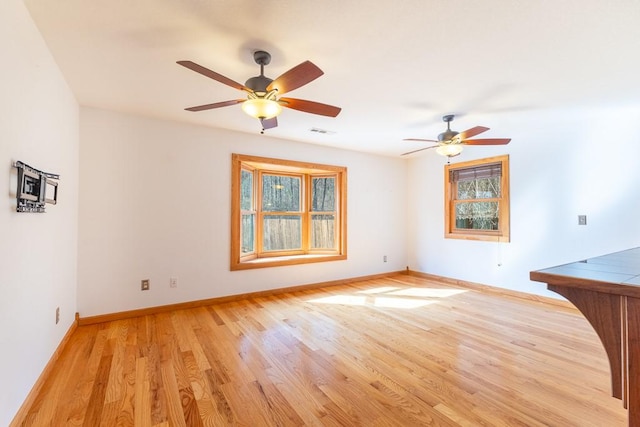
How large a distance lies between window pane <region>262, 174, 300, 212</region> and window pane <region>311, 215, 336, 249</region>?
42 centimetres

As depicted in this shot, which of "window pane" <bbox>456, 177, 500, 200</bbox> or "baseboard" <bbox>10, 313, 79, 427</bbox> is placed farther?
"window pane" <bbox>456, 177, 500, 200</bbox>

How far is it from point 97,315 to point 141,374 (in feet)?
4.92

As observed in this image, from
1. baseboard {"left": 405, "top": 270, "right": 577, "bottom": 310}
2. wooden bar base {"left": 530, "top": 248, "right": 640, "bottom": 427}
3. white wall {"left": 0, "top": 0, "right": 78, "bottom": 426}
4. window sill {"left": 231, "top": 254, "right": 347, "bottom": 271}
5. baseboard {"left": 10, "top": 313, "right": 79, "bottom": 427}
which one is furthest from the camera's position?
window sill {"left": 231, "top": 254, "right": 347, "bottom": 271}

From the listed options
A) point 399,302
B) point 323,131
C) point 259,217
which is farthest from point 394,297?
point 323,131

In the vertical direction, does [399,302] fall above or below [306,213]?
below

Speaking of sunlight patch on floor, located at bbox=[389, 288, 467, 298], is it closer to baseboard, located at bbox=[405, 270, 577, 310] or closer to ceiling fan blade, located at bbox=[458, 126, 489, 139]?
baseboard, located at bbox=[405, 270, 577, 310]

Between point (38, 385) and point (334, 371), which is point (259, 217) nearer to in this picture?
point (334, 371)

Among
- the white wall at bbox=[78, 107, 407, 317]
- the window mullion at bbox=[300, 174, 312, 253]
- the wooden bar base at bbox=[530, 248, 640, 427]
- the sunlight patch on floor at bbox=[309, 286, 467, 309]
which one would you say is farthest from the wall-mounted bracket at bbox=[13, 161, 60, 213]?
the window mullion at bbox=[300, 174, 312, 253]

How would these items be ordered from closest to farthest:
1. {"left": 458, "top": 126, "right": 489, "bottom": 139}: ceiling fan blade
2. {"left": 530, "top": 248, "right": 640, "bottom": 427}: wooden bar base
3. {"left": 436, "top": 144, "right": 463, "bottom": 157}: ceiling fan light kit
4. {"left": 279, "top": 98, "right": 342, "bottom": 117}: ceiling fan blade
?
{"left": 530, "top": 248, "right": 640, "bottom": 427}: wooden bar base → {"left": 279, "top": 98, "right": 342, "bottom": 117}: ceiling fan blade → {"left": 458, "top": 126, "right": 489, "bottom": 139}: ceiling fan blade → {"left": 436, "top": 144, "right": 463, "bottom": 157}: ceiling fan light kit

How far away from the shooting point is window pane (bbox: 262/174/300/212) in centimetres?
475

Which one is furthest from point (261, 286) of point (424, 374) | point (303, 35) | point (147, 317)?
point (303, 35)

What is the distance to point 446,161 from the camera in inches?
201

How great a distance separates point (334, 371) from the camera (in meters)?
2.15

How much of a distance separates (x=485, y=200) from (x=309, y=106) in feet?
12.2
